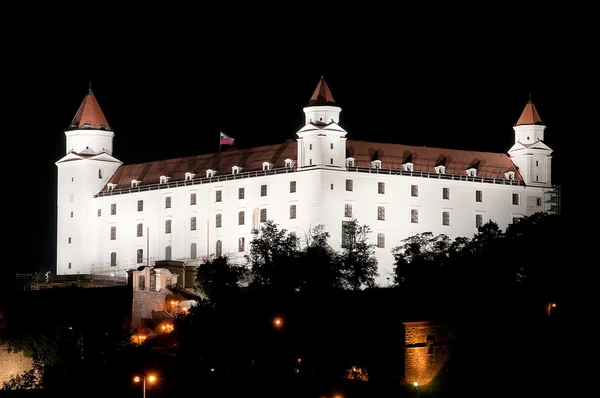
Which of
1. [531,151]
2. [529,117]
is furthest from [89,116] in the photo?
[531,151]

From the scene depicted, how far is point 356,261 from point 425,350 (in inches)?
1070

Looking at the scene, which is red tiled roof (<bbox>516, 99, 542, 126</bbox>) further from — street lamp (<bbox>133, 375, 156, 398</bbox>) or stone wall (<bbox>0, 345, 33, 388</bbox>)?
street lamp (<bbox>133, 375, 156, 398</bbox>)

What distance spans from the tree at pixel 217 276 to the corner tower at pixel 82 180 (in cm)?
1764

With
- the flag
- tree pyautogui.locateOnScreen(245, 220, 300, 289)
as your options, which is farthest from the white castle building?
tree pyautogui.locateOnScreen(245, 220, 300, 289)

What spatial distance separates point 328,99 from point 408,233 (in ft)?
31.5

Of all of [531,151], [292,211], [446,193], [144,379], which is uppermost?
[531,151]

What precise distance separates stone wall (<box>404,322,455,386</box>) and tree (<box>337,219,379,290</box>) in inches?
950

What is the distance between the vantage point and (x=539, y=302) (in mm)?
105438

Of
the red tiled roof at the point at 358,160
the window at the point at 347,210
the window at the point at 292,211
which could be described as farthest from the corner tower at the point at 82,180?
the window at the point at 347,210

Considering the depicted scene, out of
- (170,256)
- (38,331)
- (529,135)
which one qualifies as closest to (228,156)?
(170,256)

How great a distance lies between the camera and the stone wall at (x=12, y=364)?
367 feet

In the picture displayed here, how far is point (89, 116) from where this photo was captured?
149250 mm

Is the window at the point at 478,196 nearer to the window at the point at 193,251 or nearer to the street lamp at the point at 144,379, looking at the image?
the window at the point at 193,251

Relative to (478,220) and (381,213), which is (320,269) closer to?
(381,213)
